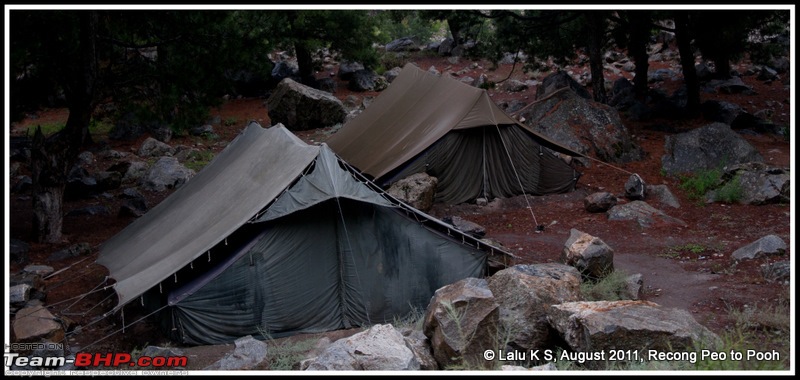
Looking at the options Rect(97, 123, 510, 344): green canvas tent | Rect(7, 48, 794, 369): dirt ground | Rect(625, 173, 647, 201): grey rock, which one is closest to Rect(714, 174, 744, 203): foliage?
Rect(7, 48, 794, 369): dirt ground

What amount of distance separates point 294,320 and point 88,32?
602 cm

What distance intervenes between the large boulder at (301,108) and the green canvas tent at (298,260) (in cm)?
1195

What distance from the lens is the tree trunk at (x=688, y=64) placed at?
19500mm

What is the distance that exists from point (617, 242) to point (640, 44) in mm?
11014

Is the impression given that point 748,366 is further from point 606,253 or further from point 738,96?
point 738,96

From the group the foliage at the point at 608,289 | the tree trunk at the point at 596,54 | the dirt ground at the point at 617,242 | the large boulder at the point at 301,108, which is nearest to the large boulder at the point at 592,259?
the foliage at the point at 608,289

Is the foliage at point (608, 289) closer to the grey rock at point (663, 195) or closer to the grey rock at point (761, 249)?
the grey rock at point (761, 249)

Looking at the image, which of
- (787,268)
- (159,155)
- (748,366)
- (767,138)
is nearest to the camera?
(748,366)

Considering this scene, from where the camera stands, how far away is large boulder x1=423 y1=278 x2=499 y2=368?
21.8 ft

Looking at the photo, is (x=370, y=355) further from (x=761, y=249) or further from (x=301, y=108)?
(x=301, y=108)

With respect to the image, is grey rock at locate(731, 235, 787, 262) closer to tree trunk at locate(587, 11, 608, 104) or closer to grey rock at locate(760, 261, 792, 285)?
grey rock at locate(760, 261, 792, 285)

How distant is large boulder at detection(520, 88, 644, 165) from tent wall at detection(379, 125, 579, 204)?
167 centimetres

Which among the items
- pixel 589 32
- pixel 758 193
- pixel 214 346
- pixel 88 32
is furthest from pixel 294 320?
pixel 589 32

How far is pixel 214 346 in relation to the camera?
28.7 feet
